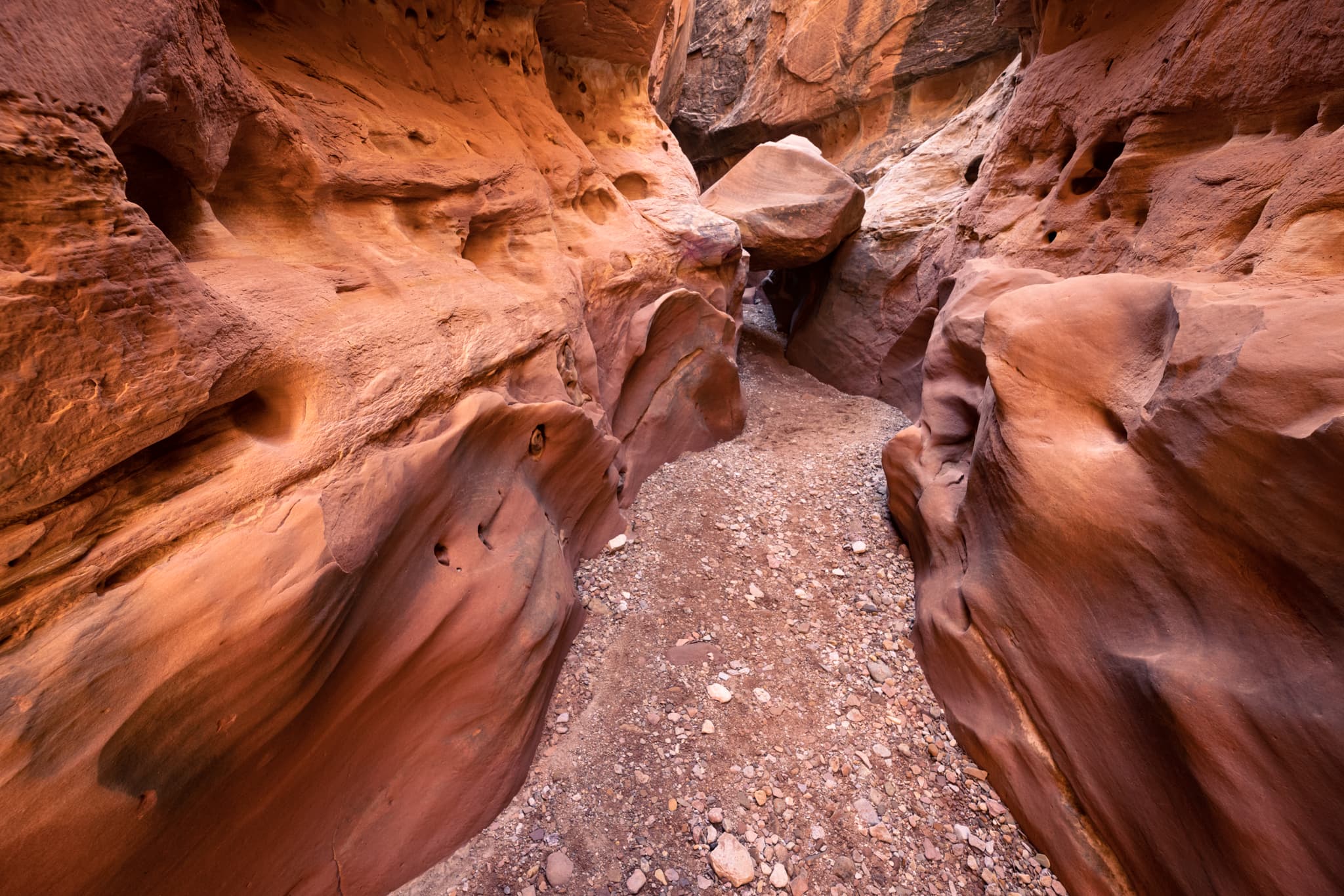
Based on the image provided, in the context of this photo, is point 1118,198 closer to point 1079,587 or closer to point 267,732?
point 1079,587

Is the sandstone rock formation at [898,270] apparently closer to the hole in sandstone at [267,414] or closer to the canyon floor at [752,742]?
the canyon floor at [752,742]

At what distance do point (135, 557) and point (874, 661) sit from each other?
2908 millimetres

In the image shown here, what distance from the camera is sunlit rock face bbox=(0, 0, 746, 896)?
1.10 meters

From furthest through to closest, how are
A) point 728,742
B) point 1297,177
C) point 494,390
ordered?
point 494,390, point 728,742, point 1297,177

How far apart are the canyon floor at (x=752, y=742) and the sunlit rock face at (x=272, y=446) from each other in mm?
255

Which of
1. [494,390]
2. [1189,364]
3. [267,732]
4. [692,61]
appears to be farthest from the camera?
[692,61]

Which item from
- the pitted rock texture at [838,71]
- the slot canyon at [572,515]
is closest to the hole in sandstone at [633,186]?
the slot canyon at [572,515]

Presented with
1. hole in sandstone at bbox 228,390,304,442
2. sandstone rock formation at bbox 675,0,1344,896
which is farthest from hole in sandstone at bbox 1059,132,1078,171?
hole in sandstone at bbox 228,390,304,442

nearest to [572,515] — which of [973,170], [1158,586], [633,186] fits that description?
[1158,586]

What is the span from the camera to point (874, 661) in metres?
2.66

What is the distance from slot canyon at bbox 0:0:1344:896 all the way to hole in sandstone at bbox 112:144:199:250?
0.04ft

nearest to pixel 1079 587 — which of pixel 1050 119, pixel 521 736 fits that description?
pixel 521 736

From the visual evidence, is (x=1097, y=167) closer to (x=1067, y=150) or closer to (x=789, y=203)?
(x=1067, y=150)

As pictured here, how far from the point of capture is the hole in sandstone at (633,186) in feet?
15.3
